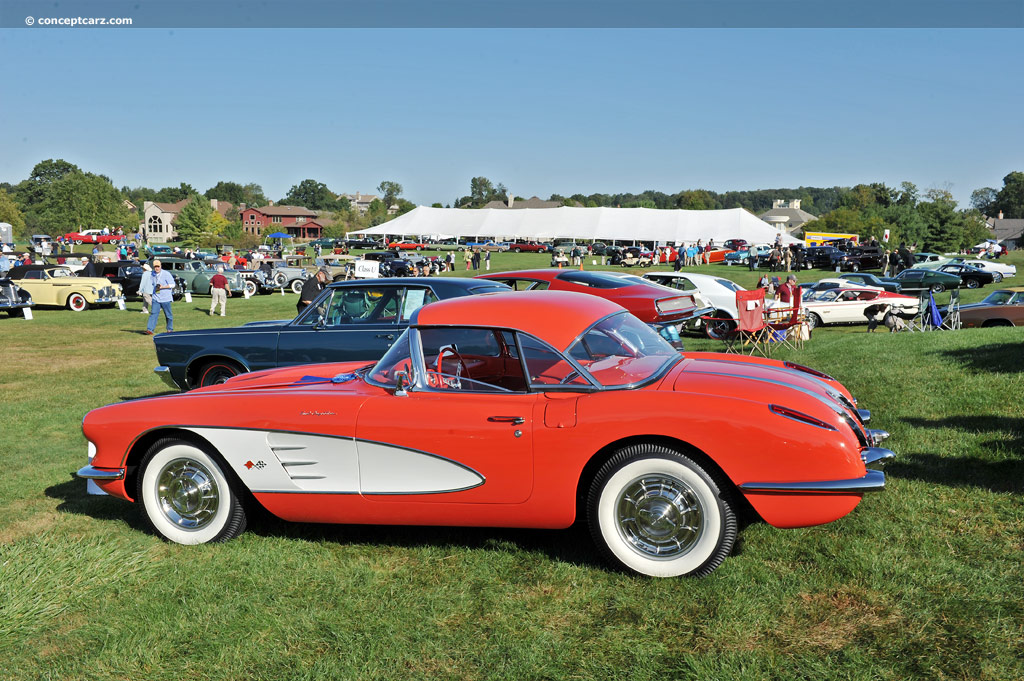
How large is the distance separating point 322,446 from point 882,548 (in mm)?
3405

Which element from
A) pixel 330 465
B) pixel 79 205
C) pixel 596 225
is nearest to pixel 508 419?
pixel 330 465

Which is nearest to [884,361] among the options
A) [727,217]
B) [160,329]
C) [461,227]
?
[160,329]

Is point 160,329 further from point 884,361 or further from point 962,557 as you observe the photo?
point 962,557

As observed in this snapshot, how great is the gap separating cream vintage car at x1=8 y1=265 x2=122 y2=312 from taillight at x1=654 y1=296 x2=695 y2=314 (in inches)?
761

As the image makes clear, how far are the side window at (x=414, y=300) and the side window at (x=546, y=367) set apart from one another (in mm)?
3703

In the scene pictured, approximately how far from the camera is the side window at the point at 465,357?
15.3 feet

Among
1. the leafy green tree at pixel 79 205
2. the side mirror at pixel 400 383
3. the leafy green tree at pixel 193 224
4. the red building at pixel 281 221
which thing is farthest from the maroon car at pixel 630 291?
the red building at pixel 281 221

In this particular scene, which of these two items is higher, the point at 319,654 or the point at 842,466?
the point at 842,466

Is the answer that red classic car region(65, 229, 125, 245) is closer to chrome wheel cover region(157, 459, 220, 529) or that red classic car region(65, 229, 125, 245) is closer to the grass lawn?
chrome wheel cover region(157, 459, 220, 529)

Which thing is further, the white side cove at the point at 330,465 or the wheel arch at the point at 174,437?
the wheel arch at the point at 174,437

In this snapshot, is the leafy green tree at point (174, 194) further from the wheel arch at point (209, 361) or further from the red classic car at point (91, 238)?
the wheel arch at point (209, 361)

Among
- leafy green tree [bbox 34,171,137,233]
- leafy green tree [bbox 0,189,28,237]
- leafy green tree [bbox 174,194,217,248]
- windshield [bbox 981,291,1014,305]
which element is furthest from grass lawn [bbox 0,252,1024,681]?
leafy green tree [bbox 0,189,28,237]

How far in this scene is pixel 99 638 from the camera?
3.77 m

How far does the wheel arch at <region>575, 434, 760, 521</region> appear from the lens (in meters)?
4.07
